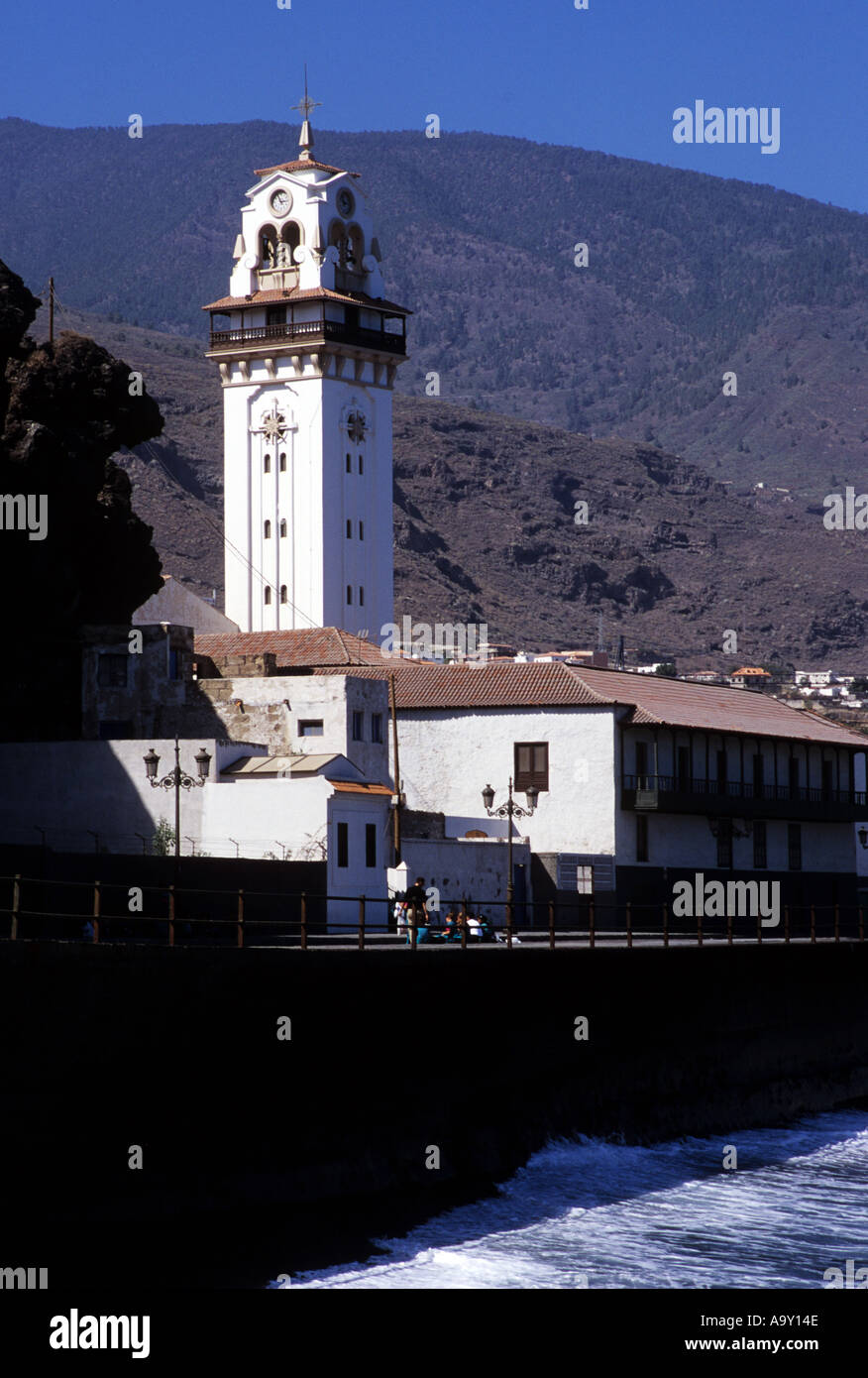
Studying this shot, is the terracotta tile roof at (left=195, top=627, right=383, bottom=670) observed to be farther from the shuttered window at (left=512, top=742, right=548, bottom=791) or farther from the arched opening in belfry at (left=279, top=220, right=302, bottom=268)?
the arched opening in belfry at (left=279, top=220, right=302, bottom=268)

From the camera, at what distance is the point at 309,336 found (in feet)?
290

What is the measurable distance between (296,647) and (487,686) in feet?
19.9

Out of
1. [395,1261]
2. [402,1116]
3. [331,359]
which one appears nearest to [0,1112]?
[395,1261]

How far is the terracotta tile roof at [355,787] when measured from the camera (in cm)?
4594

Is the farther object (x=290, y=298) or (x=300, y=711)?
(x=290, y=298)

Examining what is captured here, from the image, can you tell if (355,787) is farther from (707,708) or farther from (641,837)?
(707,708)

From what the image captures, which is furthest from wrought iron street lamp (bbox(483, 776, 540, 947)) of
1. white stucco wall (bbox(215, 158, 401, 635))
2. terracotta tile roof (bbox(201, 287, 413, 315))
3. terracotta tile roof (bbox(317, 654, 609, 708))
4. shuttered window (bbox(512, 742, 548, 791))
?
terracotta tile roof (bbox(201, 287, 413, 315))

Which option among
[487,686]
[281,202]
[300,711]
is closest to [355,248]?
[281,202]

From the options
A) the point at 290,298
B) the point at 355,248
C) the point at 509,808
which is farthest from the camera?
the point at 355,248

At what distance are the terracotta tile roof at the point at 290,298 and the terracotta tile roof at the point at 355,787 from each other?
138 feet

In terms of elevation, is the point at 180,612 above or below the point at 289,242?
below

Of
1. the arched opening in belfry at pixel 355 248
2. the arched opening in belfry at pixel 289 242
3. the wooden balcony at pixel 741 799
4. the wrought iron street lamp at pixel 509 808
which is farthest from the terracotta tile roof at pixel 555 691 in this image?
the arched opening in belfry at pixel 355 248

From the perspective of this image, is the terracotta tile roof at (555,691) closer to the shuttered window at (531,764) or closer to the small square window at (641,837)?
the shuttered window at (531,764)
